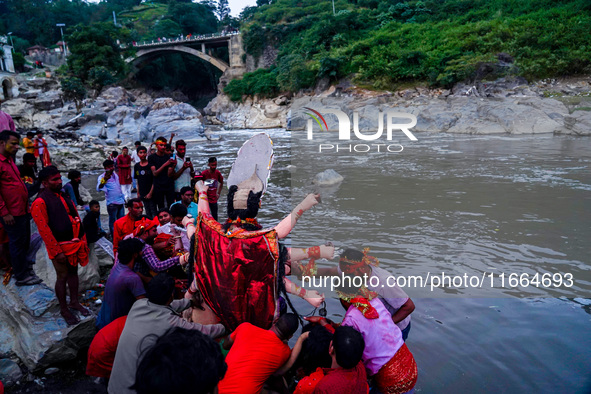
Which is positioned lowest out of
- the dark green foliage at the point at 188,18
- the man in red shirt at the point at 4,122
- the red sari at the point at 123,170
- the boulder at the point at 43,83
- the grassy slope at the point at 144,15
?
the red sari at the point at 123,170

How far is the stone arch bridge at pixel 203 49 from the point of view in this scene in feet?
149

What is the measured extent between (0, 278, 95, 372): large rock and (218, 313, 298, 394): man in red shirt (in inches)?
61.7

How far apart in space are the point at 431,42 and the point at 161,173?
1150 inches

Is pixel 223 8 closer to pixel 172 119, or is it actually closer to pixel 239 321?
pixel 172 119

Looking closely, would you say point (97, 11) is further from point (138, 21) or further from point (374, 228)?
point (374, 228)

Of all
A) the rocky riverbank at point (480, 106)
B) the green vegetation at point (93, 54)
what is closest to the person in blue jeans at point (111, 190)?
the rocky riverbank at point (480, 106)

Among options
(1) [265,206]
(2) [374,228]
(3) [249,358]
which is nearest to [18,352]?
(3) [249,358]

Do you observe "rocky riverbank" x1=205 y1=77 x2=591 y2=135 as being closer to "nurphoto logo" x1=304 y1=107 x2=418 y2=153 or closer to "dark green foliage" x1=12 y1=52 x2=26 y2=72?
"nurphoto logo" x1=304 y1=107 x2=418 y2=153

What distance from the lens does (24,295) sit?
3.38 meters

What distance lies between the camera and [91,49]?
115 feet

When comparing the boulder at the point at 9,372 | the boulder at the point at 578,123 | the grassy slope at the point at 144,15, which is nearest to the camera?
the boulder at the point at 9,372

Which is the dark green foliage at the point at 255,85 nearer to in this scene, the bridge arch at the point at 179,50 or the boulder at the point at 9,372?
the bridge arch at the point at 179,50

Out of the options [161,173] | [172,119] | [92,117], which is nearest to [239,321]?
[161,173]

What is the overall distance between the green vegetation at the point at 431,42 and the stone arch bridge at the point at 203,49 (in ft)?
9.84
